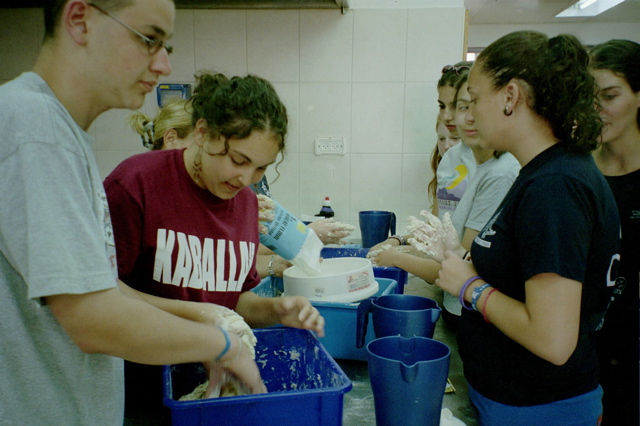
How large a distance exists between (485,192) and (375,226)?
0.75 meters

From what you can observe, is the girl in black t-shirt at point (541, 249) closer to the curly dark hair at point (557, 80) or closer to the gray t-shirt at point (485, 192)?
the curly dark hair at point (557, 80)

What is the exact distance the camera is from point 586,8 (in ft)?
14.6

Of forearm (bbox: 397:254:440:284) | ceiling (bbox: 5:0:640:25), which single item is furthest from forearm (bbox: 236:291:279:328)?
ceiling (bbox: 5:0:640:25)

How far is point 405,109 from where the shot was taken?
2.38 metres

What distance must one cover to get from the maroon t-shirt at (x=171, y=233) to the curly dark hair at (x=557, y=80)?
0.65m

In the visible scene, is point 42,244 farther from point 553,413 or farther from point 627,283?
point 627,283

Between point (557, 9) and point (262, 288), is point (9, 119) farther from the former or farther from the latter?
point (557, 9)

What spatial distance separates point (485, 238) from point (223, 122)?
0.58 metres

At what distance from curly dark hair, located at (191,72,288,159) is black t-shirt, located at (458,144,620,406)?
0.49 metres

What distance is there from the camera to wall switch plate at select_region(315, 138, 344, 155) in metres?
2.43

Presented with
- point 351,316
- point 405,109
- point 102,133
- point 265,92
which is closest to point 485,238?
point 351,316

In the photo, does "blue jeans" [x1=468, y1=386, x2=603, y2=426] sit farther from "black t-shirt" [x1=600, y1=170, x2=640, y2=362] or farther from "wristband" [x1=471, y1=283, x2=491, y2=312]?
"black t-shirt" [x1=600, y1=170, x2=640, y2=362]

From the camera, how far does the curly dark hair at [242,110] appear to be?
35.7 inches

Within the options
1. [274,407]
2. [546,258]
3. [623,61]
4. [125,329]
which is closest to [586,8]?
[623,61]
